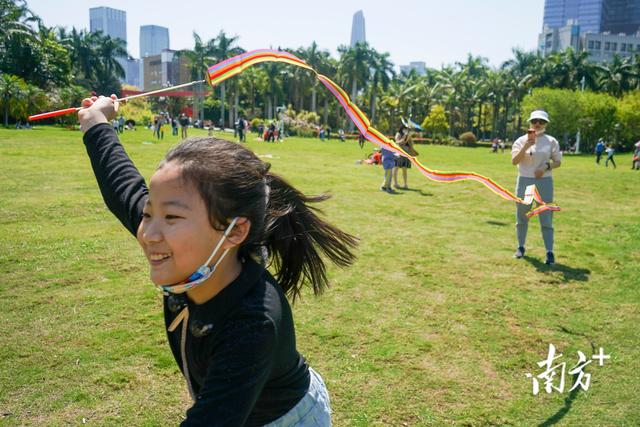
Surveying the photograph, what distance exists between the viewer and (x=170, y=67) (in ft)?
483

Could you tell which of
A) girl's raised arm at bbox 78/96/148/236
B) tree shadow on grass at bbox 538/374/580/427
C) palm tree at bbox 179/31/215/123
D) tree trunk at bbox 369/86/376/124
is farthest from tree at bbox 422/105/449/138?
girl's raised arm at bbox 78/96/148/236

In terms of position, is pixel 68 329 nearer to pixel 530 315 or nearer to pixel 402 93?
pixel 530 315

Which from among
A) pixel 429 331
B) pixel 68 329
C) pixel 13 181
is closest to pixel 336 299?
pixel 429 331

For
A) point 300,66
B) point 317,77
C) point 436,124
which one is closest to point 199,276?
point 300,66

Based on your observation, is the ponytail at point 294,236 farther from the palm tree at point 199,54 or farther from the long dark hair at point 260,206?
the palm tree at point 199,54

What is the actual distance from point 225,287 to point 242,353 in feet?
0.91

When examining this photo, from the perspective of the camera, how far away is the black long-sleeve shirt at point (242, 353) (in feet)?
4.92

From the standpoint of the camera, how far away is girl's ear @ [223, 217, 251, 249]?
5.79ft

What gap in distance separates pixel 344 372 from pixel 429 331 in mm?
1274

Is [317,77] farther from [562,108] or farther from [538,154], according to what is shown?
[562,108]

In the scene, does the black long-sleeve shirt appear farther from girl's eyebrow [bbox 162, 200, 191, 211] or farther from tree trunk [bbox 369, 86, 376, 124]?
tree trunk [bbox 369, 86, 376, 124]

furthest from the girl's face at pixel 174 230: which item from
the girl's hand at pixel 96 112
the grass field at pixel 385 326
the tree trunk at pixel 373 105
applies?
the tree trunk at pixel 373 105

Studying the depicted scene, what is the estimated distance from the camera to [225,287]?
5.72ft

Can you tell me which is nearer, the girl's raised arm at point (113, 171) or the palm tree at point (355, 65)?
the girl's raised arm at point (113, 171)
